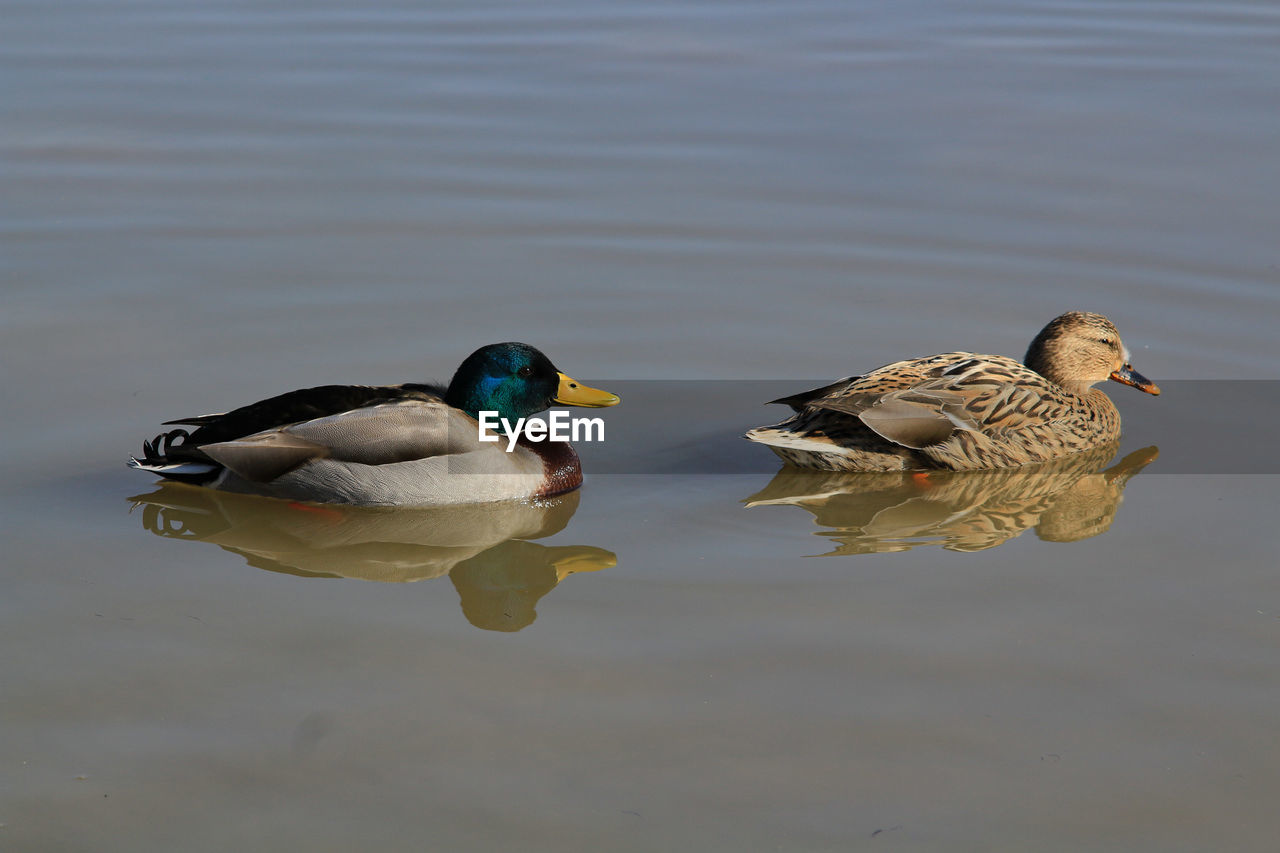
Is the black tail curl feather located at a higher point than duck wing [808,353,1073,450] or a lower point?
lower

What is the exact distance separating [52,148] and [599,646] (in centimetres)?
734

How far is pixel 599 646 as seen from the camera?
5422mm

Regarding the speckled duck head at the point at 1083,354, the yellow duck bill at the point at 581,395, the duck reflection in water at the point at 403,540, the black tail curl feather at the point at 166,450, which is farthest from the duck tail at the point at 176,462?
the speckled duck head at the point at 1083,354

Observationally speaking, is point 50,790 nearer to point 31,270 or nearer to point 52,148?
point 31,270

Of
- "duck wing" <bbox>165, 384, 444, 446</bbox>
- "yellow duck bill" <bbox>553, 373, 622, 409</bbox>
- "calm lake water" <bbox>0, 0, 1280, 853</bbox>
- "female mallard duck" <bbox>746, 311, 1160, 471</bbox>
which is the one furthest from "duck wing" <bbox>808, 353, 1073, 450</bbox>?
"duck wing" <bbox>165, 384, 444, 446</bbox>

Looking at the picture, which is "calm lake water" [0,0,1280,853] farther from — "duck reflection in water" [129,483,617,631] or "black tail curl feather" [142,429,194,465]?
"black tail curl feather" [142,429,194,465]

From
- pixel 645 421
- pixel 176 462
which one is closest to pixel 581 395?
pixel 645 421

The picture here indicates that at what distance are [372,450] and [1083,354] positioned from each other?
3.68 m

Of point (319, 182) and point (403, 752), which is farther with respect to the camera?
point (319, 182)

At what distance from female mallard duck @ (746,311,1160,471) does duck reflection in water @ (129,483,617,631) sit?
1.20 m

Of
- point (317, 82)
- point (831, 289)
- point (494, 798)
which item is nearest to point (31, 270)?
point (317, 82)

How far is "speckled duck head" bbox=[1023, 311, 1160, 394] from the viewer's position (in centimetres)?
A: 786

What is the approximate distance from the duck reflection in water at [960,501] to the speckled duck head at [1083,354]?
0.39 m

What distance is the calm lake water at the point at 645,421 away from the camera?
4598mm
